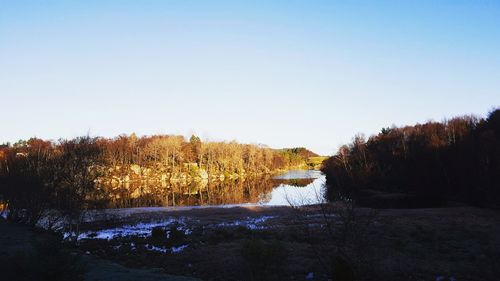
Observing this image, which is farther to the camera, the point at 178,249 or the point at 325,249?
the point at 178,249

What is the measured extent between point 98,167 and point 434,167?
5156 centimetres

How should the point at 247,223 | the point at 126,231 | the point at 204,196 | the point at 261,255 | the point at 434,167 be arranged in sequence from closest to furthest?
the point at 261,255 → the point at 126,231 → the point at 247,223 → the point at 434,167 → the point at 204,196

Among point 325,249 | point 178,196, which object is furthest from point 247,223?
point 178,196

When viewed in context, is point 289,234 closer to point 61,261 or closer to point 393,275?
point 393,275

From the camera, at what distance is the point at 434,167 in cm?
6341

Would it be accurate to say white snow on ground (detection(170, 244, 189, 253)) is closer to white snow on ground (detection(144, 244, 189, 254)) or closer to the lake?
white snow on ground (detection(144, 244, 189, 254))

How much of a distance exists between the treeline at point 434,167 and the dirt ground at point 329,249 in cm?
786

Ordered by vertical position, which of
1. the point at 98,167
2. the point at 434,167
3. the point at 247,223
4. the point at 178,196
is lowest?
the point at 247,223

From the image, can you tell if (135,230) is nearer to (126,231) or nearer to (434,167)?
(126,231)

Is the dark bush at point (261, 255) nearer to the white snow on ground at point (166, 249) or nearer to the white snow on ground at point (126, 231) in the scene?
the white snow on ground at point (166, 249)

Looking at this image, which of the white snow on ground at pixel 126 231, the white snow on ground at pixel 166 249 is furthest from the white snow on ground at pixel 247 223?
the white snow on ground at pixel 166 249

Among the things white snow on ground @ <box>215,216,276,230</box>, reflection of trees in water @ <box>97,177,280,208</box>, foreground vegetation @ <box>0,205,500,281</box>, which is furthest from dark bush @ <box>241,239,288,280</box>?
reflection of trees in water @ <box>97,177,280,208</box>

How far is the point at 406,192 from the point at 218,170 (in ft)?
332

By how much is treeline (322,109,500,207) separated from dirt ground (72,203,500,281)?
25.8 ft
